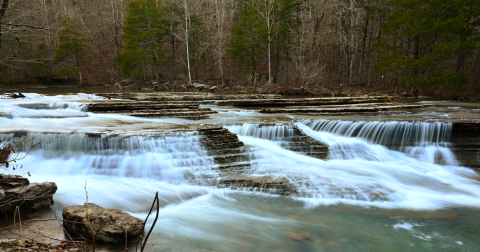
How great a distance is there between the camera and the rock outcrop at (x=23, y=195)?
397 cm

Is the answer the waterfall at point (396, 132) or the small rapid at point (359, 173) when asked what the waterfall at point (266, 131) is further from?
the waterfall at point (396, 132)

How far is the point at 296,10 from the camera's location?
3009 cm

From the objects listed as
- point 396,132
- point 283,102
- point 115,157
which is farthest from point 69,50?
point 396,132

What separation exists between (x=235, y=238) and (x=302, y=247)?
1.10 metres

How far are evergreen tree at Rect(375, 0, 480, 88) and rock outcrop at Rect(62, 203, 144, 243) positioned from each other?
2244 cm

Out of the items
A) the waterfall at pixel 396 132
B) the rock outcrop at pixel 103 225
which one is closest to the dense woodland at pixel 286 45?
the waterfall at pixel 396 132

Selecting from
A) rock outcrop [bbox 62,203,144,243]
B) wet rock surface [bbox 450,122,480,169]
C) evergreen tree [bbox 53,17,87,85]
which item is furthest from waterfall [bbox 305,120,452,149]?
evergreen tree [bbox 53,17,87,85]

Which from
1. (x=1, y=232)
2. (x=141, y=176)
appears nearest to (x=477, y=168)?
(x=141, y=176)

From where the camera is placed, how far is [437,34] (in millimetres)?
20031

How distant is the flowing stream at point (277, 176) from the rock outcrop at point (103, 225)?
2.12 feet

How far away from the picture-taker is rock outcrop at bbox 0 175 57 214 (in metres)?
3.97

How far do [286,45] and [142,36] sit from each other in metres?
15.8

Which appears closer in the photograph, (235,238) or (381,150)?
(235,238)

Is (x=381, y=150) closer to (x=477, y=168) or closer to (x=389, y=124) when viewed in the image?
(x=389, y=124)
